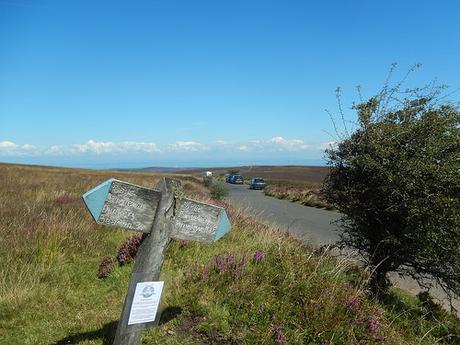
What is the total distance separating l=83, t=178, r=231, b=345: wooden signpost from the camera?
3.46 m

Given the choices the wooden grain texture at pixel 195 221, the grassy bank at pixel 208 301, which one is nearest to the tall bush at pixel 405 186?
the grassy bank at pixel 208 301

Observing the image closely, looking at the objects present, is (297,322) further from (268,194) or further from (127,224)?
(268,194)

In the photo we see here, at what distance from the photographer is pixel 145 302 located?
367 centimetres

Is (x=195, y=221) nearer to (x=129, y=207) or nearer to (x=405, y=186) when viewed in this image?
(x=129, y=207)

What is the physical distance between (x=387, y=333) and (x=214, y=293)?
1.86m

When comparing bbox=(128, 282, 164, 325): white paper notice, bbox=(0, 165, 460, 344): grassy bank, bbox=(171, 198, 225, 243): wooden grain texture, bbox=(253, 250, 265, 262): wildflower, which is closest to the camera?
bbox=(128, 282, 164, 325): white paper notice

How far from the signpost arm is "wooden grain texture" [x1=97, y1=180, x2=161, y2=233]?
59 mm

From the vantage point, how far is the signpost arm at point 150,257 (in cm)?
362

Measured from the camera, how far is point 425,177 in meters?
6.58

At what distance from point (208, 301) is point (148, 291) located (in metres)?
1.38

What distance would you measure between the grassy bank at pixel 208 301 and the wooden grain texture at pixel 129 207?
1.34m

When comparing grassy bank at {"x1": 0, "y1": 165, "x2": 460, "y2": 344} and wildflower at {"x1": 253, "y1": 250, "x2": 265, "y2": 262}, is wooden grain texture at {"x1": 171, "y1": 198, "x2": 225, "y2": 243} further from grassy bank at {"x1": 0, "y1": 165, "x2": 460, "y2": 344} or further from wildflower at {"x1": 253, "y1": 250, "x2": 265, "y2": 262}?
wildflower at {"x1": 253, "y1": 250, "x2": 265, "y2": 262}

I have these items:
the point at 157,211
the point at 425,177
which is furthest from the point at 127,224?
the point at 425,177

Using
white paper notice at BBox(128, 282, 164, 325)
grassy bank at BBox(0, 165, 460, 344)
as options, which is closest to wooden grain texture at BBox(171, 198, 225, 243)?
white paper notice at BBox(128, 282, 164, 325)
